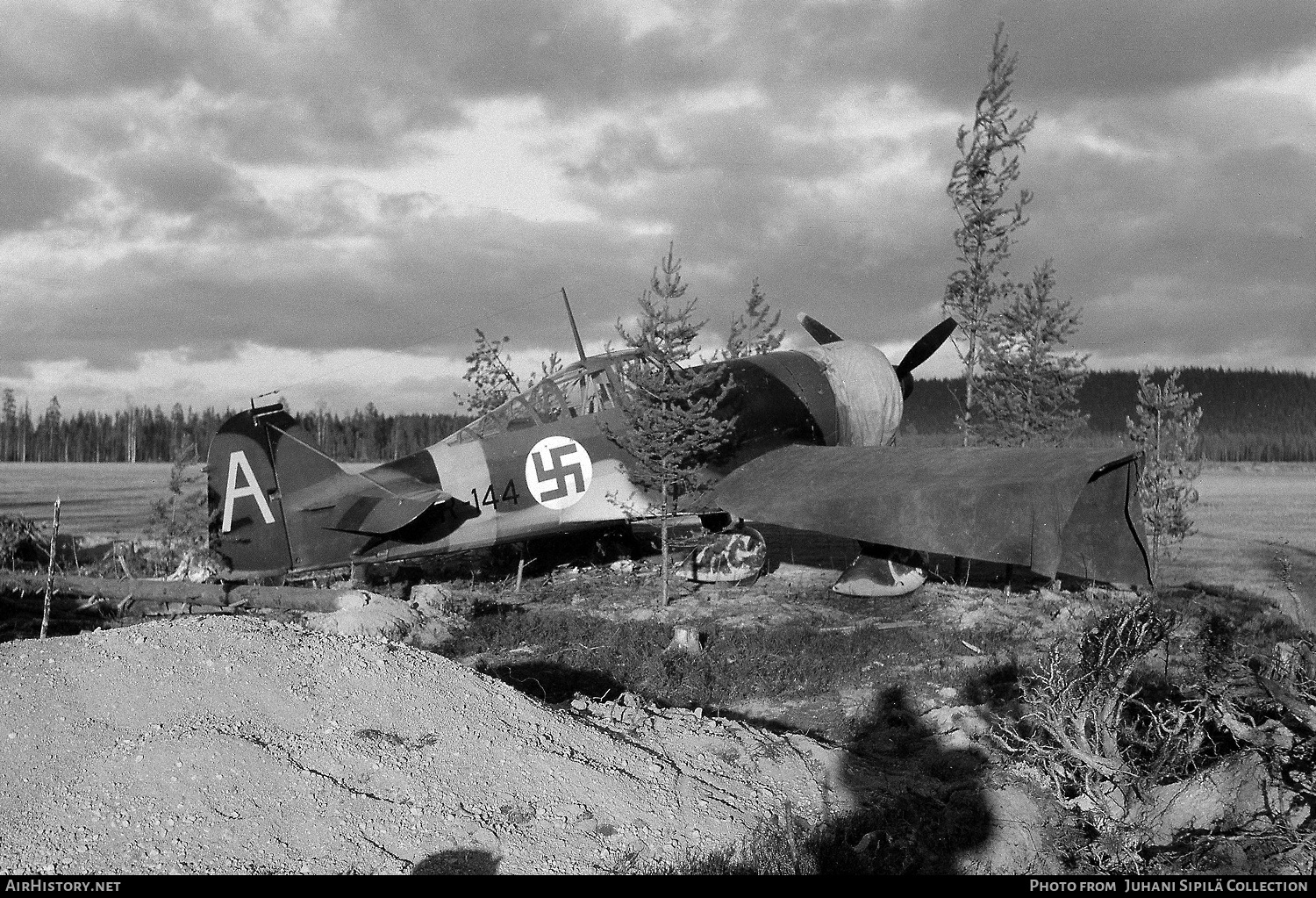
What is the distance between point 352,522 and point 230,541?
1574 mm

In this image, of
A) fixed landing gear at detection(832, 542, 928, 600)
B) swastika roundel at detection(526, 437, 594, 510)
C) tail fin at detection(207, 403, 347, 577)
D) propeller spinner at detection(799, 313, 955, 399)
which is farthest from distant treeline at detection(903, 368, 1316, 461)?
tail fin at detection(207, 403, 347, 577)

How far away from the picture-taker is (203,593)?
11.2m

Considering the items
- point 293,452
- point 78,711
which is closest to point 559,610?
point 293,452

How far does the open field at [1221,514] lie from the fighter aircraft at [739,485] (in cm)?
192

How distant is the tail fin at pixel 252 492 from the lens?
39.7 feet

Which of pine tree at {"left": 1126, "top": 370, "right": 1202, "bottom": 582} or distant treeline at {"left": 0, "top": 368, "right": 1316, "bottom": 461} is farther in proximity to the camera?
distant treeline at {"left": 0, "top": 368, "right": 1316, "bottom": 461}

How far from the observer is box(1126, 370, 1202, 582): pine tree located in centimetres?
1327

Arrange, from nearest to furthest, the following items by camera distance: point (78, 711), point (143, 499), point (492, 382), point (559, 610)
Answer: point (78, 711), point (559, 610), point (492, 382), point (143, 499)

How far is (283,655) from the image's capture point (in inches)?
267

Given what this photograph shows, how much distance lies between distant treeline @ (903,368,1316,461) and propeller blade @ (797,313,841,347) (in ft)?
159

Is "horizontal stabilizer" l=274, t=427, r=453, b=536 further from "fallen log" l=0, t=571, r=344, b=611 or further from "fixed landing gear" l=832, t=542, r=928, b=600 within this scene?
"fixed landing gear" l=832, t=542, r=928, b=600

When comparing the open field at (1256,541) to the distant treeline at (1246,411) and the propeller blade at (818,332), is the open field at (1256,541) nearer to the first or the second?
the propeller blade at (818,332)

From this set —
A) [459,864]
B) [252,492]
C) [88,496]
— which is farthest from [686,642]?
[88,496]
